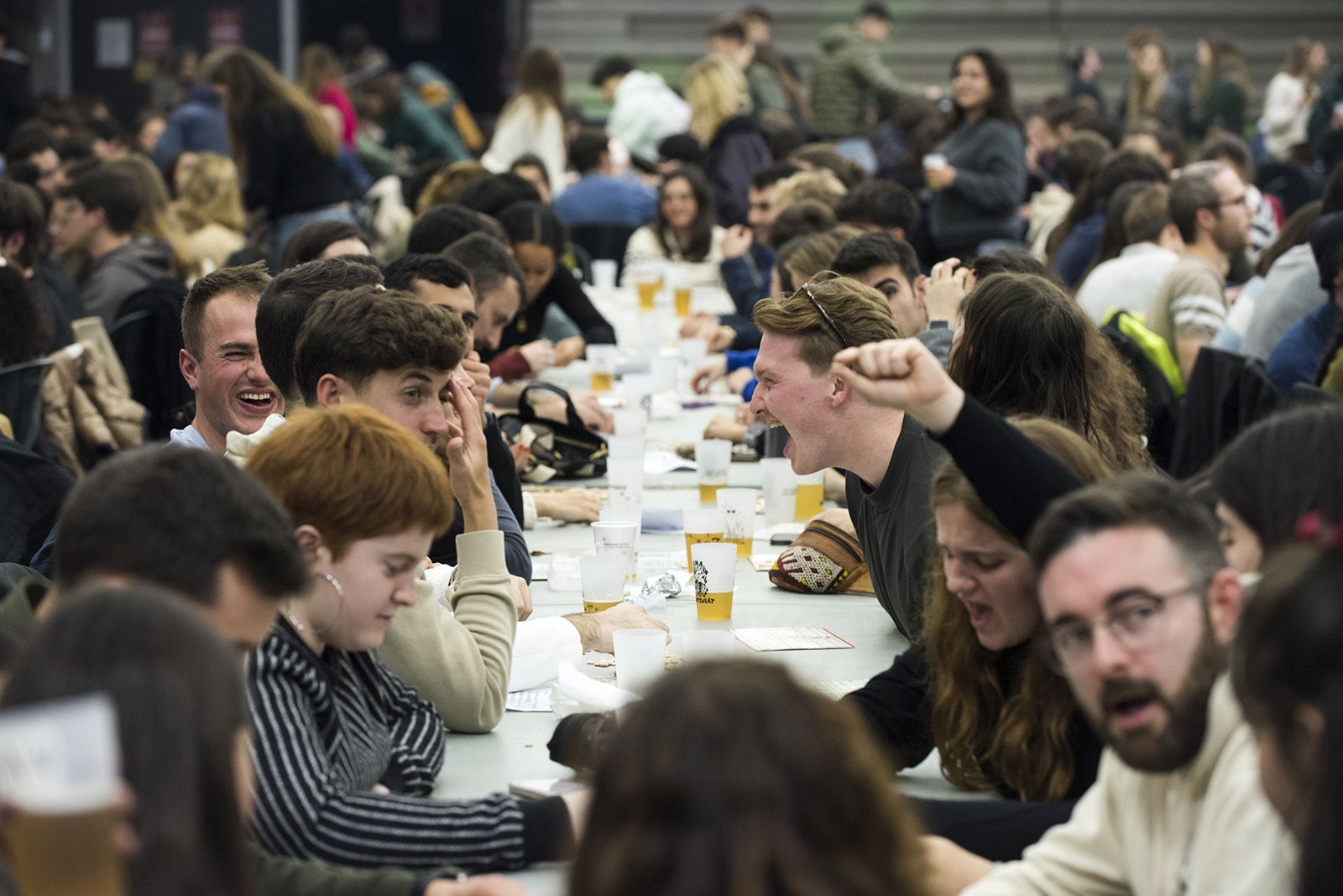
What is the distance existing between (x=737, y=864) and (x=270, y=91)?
7.47 meters

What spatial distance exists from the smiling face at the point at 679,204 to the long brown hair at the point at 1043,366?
20.3 feet

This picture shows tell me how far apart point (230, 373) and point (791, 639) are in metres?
1.45

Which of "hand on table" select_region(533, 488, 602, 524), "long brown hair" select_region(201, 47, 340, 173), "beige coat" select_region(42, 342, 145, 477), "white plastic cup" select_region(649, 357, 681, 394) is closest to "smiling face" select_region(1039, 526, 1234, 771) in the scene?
"hand on table" select_region(533, 488, 602, 524)

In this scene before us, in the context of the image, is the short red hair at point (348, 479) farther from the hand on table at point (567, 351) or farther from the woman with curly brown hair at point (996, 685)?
the hand on table at point (567, 351)

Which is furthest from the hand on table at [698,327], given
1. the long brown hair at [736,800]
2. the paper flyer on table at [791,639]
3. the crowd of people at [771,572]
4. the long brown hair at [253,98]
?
the long brown hair at [736,800]

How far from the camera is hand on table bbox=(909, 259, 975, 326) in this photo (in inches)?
187

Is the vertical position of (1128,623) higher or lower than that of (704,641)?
higher

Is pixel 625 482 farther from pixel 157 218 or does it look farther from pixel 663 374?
pixel 157 218

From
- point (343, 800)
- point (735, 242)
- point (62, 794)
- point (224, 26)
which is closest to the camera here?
point (62, 794)

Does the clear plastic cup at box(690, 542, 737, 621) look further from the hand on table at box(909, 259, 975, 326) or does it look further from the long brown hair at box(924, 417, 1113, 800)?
the hand on table at box(909, 259, 975, 326)

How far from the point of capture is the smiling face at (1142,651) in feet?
6.08

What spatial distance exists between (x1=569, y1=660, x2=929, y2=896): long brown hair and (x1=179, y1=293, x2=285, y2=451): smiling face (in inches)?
104

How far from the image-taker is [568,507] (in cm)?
451

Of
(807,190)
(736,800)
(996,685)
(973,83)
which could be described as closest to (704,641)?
(996,685)
